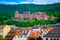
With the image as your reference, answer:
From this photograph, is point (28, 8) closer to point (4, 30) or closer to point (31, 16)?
point (31, 16)

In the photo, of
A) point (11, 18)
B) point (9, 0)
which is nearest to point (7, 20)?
point (11, 18)

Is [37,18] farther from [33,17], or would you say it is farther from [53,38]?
[53,38]

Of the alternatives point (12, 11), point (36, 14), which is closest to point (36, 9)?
point (36, 14)

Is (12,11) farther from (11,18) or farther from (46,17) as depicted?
(46,17)

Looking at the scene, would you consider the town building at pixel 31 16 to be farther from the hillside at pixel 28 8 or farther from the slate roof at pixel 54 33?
the slate roof at pixel 54 33

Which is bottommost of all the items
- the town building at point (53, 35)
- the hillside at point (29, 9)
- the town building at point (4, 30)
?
the town building at point (53, 35)

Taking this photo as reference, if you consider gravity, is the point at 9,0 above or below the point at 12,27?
above

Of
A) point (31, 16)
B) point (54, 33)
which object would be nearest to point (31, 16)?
point (31, 16)

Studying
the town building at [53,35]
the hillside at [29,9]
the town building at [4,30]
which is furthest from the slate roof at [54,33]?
the town building at [4,30]

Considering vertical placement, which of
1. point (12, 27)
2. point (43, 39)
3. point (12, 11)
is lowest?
point (43, 39)

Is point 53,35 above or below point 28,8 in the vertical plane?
below
